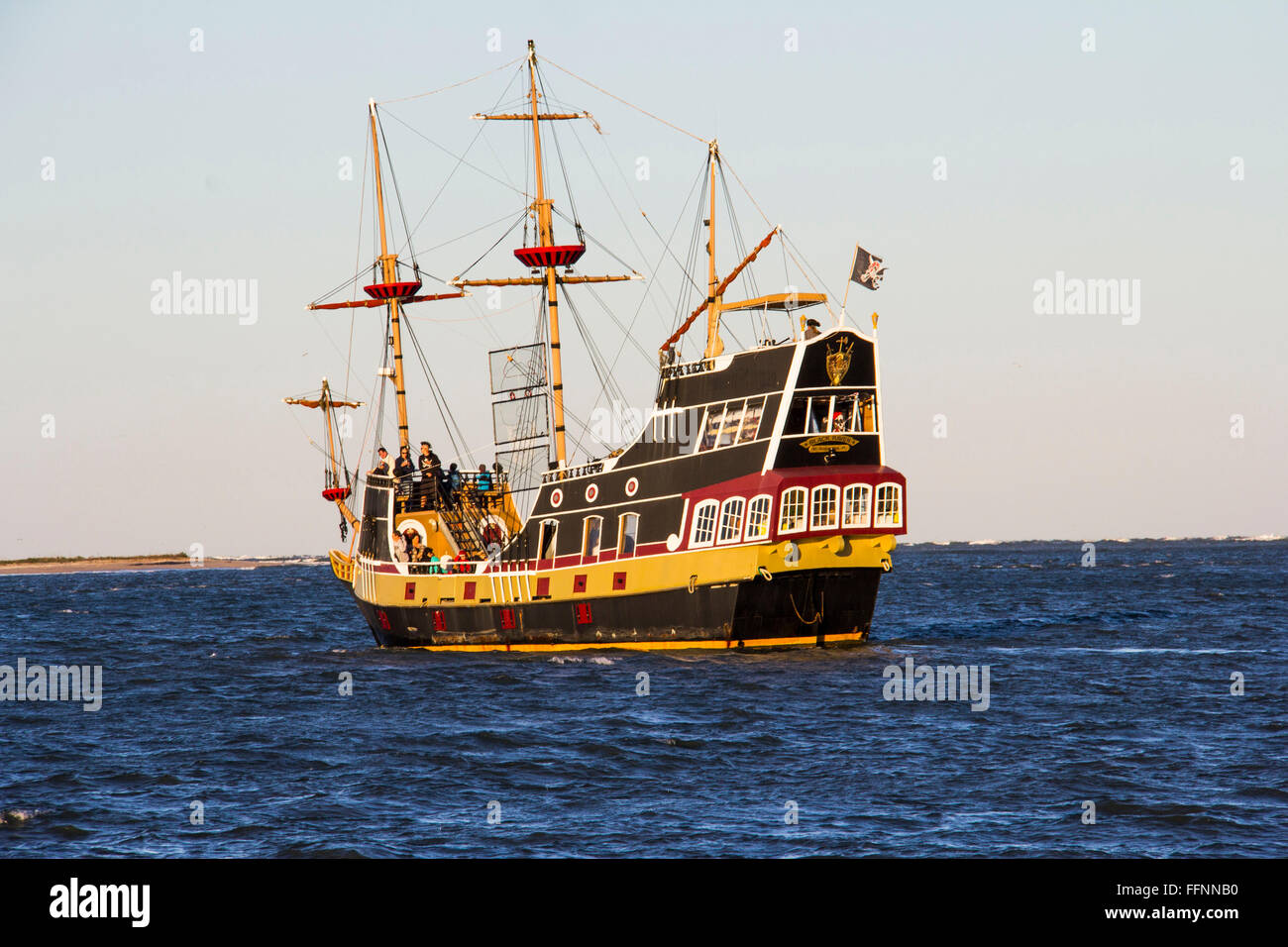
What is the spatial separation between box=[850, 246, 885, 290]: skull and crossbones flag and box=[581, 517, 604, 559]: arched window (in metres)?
12.1

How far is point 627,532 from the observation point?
146 feet

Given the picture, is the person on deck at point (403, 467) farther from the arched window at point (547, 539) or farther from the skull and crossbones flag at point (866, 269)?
the skull and crossbones flag at point (866, 269)

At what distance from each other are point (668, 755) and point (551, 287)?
32.0 m

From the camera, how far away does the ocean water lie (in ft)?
66.7

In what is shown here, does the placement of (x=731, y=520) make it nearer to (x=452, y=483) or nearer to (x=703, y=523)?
(x=703, y=523)

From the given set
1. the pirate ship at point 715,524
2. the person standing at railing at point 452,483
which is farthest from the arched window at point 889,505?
the person standing at railing at point 452,483

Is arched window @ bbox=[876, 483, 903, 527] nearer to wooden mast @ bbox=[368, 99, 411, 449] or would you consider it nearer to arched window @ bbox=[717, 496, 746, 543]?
arched window @ bbox=[717, 496, 746, 543]

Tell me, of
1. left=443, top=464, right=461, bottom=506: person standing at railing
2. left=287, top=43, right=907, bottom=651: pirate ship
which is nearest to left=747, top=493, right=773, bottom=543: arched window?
left=287, top=43, right=907, bottom=651: pirate ship

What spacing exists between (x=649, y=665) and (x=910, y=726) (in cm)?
1265

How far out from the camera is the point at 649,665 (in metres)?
41.4

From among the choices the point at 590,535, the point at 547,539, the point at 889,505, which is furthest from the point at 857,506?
the point at 547,539

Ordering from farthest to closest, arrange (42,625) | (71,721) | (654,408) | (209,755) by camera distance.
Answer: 1. (42,625)
2. (654,408)
3. (71,721)
4. (209,755)
